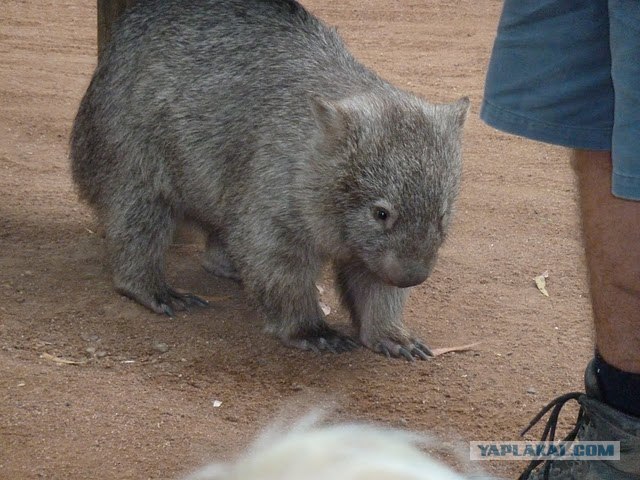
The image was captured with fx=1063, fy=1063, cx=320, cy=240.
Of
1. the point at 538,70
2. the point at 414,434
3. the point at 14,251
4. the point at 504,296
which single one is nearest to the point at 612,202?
the point at 538,70

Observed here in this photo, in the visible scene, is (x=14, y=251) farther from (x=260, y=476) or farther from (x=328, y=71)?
(x=260, y=476)

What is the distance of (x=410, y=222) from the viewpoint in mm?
3463

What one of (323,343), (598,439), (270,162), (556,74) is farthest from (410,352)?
(556,74)

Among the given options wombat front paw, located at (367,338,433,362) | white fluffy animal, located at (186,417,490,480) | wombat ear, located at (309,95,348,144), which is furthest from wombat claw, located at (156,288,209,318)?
white fluffy animal, located at (186,417,490,480)

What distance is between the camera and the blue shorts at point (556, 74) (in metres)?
2.36

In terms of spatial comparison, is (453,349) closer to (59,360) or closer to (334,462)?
(59,360)

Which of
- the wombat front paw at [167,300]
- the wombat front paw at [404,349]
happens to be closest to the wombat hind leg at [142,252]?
the wombat front paw at [167,300]

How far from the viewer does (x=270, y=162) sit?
375cm

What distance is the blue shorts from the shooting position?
236 centimetres

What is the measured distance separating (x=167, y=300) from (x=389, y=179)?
3.56 ft

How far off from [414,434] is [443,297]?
1240mm

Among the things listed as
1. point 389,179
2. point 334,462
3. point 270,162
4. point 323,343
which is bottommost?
point 323,343
